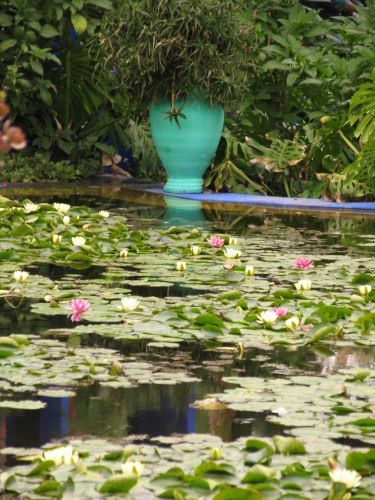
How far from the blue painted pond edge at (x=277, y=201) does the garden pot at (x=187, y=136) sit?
8.9 inches

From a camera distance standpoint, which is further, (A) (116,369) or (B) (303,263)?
(B) (303,263)

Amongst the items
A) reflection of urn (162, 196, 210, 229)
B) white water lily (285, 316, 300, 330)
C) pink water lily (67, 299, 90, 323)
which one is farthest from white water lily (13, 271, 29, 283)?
reflection of urn (162, 196, 210, 229)

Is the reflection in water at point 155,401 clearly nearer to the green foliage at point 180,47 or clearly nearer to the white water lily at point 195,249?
the white water lily at point 195,249

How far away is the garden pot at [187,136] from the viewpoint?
9742mm

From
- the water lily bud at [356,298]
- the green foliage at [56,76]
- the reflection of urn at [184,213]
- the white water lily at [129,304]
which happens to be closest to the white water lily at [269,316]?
the white water lily at [129,304]

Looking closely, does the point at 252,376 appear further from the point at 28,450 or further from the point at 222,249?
the point at 222,249

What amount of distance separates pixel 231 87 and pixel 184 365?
19.8 ft

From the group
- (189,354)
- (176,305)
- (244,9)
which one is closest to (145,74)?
(244,9)

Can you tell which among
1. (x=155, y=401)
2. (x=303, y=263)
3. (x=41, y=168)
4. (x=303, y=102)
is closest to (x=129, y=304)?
(x=155, y=401)

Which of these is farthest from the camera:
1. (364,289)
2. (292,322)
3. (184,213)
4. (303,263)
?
(184,213)

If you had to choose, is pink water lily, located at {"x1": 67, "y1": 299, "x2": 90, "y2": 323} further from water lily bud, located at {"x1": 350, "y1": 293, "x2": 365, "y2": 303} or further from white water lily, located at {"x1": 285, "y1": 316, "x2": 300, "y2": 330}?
water lily bud, located at {"x1": 350, "y1": 293, "x2": 365, "y2": 303}

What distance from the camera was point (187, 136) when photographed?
9.77m

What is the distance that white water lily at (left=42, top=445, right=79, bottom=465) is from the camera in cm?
270

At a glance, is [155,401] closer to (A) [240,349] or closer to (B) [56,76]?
(A) [240,349]
